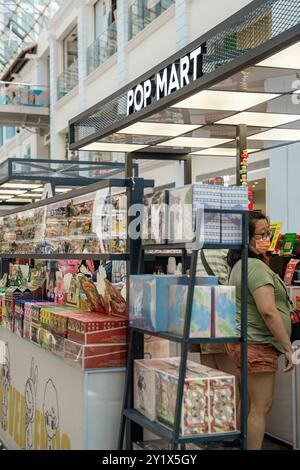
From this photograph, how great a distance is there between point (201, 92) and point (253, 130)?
1741 millimetres

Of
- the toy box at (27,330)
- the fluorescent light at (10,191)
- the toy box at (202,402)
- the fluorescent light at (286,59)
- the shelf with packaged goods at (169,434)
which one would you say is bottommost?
the shelf with packaged goods at (169,434)

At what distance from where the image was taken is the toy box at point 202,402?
141 inches

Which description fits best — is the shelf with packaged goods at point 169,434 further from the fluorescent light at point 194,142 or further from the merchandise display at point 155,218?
the fluorescent light at point 194,142

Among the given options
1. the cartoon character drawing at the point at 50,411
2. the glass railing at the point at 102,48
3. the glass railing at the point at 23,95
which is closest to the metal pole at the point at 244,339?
the cartoon character drawing at the point at 50,411

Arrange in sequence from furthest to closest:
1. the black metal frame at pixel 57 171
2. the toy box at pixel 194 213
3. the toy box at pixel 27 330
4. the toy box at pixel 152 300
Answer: the black metal frame at pixel 57 171
the toy box at pixel 27 330
the toy box at pixel 152 300
the toy box at pixel 194 213

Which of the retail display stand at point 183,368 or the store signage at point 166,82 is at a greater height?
the store signage at point 166,82

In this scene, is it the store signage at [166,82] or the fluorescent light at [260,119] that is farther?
the fluorescent light at [260,119]

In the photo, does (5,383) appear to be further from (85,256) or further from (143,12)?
(143,12)

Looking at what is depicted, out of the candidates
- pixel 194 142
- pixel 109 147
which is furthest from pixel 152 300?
pixel 109 147

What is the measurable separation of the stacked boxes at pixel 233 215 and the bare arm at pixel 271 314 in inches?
26.4

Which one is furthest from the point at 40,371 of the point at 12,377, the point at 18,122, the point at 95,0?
the point at 18,122

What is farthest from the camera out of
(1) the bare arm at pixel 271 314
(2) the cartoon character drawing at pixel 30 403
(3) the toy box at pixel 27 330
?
(3) the toy box at pixel 27 330

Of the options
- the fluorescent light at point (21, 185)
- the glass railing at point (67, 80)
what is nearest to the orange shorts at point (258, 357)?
the fluorescent light at point (21, 185)
